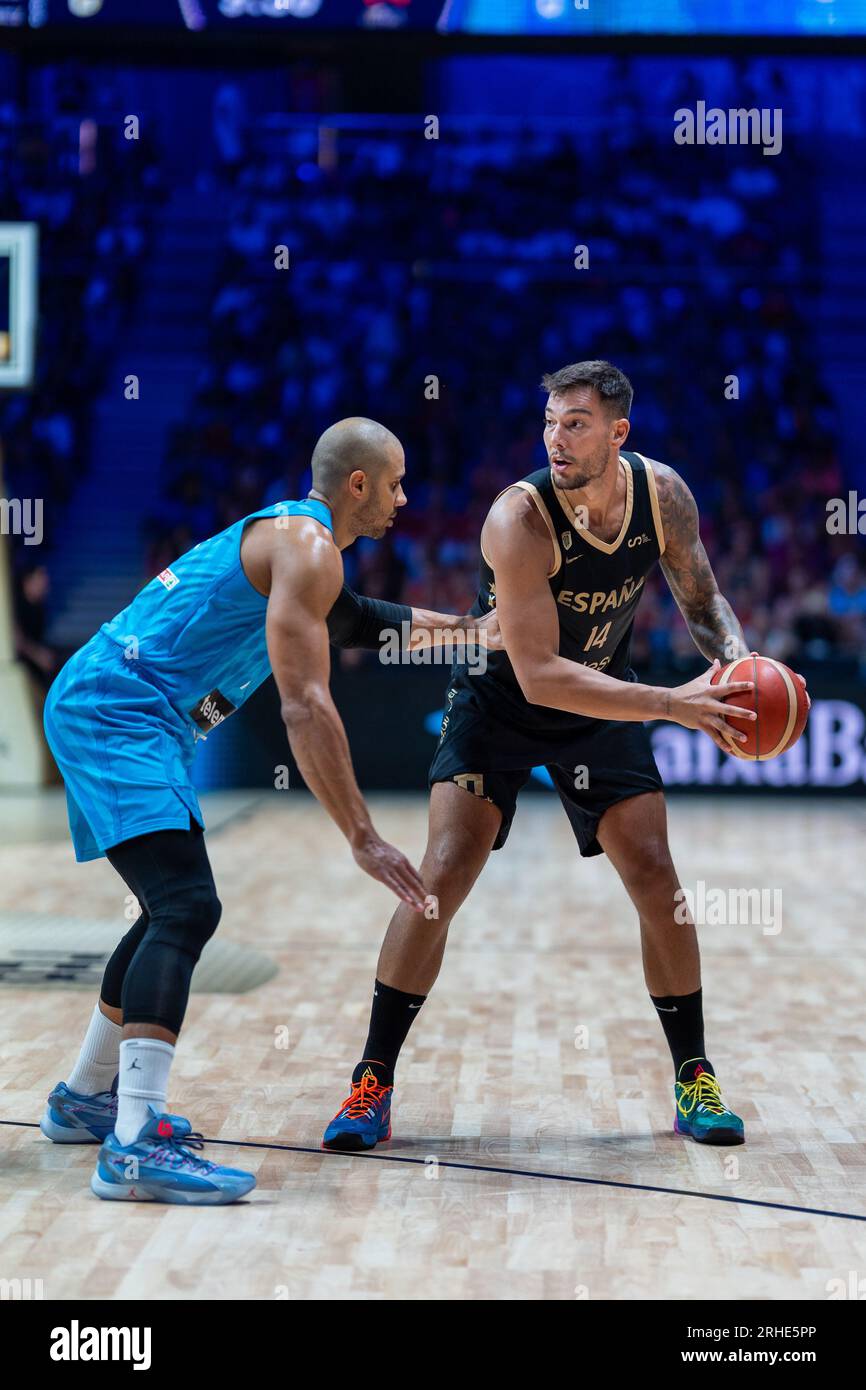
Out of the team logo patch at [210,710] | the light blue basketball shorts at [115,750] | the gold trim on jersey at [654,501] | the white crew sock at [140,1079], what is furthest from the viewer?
the gold trim on jersey at [654,501]

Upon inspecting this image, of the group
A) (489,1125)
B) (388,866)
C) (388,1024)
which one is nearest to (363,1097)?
(388,1024)

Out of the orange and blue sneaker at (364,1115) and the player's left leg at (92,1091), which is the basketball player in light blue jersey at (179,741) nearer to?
the player's left leg at (92,1091)

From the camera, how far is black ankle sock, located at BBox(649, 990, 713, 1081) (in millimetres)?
3918

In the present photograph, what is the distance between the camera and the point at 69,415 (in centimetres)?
1627

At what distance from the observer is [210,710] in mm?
3633

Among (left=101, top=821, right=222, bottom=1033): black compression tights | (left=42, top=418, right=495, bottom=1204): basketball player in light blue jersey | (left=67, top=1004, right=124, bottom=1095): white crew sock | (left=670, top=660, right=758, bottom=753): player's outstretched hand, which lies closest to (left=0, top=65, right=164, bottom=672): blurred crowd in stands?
(left=67, top=1004, right=124, bottom=1095): white crew sock

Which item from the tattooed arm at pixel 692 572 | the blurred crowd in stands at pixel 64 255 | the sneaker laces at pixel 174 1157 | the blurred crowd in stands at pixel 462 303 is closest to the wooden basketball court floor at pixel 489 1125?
the sneaker laces at pixel 174 1157

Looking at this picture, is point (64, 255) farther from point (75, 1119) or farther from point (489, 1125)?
point (489, 1125)

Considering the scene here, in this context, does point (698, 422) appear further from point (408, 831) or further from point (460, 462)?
point (408, 831)

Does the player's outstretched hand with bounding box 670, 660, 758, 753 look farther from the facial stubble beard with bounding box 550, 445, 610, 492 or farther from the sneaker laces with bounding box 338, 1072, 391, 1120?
the sneaker laces with bounding box 338, 1072, 391, 1120

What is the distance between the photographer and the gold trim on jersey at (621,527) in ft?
12.4

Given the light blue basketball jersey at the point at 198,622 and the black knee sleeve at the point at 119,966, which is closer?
the light blue basketball jersey at the point at 198,622

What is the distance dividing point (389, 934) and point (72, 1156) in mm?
920
